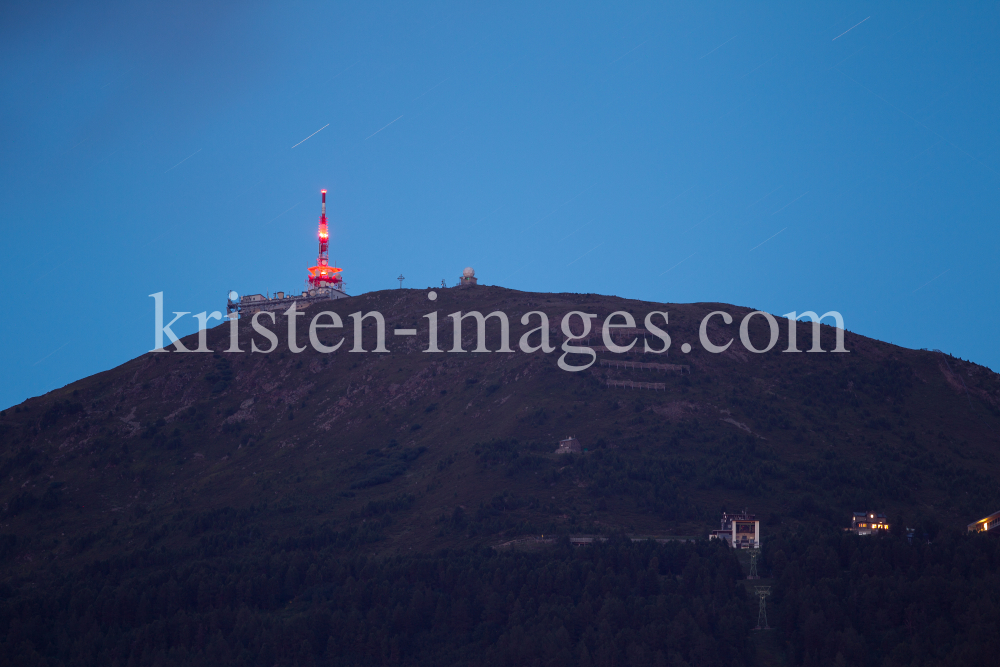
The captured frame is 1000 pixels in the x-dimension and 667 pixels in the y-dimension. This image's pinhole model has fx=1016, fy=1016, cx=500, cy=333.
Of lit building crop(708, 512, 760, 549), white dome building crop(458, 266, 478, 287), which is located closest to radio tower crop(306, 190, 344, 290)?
white dome building crop(458, 266, 478, 287)

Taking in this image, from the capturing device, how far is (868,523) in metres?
96.4

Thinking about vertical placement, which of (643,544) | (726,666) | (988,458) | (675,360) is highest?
(675,360)

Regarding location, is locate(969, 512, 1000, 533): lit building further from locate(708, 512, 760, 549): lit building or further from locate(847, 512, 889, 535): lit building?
locate(708, 512, 760, 549): lit building

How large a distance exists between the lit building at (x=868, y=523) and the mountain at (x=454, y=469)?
2922mm

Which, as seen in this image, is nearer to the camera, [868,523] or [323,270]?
[868,523]

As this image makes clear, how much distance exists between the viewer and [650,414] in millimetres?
121312

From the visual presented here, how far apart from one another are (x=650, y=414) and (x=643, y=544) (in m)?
32.6

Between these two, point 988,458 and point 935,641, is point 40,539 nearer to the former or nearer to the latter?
point 935,641

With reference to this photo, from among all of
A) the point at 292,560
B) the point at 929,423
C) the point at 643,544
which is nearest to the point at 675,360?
the point at 929,423

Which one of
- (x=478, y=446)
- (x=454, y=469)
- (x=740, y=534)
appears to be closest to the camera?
(x=740, y=534)

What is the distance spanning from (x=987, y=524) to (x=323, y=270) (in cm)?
12585

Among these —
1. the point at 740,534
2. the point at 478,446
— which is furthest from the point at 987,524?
the point at 478,446

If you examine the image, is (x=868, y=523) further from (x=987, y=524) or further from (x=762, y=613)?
(x=762, y=613)

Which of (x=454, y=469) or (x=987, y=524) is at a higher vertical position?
(x=454, y=469)
